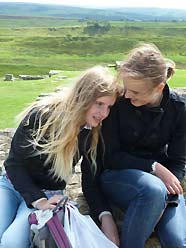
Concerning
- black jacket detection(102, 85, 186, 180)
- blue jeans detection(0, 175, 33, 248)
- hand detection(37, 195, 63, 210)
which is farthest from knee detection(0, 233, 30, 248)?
black jacket detection(102, 85, 186, 180)

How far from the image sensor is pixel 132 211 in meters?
3.20

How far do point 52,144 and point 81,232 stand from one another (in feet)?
1.97

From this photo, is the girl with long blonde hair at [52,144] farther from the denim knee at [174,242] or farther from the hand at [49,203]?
the denim knee at [174,242]

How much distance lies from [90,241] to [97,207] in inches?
19.7

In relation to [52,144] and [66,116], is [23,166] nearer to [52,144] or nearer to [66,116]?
[52,144]

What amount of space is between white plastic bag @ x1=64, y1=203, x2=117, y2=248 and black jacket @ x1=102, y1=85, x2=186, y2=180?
0.60 meters

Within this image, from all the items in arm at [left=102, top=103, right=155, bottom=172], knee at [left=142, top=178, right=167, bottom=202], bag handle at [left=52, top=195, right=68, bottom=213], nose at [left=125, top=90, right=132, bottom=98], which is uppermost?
nose at [left=125, top=90, right=132, bottom=98]

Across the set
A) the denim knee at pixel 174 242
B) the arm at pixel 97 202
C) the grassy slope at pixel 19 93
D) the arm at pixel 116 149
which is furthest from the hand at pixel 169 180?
the grassy slope at pixel 19 93

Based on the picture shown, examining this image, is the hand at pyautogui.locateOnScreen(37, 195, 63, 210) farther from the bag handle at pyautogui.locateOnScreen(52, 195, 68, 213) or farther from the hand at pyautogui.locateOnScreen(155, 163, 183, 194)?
the hand at pyautogui.locateOnScreen(155, 163, 183, 194)

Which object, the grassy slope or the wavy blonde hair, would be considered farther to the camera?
the grassy slope

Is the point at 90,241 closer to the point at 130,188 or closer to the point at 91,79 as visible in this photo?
the point at 130,188

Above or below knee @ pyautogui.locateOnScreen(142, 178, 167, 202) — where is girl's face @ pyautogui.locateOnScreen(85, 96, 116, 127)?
above

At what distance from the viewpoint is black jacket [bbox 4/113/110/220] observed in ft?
10.9

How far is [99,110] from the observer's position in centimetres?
325
